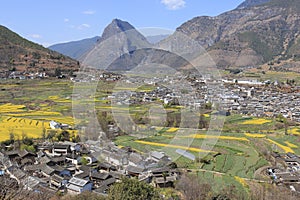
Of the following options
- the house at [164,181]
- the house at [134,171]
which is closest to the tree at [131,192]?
the house at [164,181]

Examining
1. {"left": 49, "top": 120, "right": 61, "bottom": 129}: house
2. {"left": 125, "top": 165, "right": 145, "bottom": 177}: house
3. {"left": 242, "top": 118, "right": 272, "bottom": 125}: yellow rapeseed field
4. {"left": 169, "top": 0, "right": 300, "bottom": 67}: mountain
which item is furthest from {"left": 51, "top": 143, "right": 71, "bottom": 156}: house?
{"left": 169, "top": 0, "right": 300, "bottom": 67}: mountain

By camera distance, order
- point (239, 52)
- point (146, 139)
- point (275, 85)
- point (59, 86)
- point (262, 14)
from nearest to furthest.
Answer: point (146, 139), point (59, 86), point (275, 85), point (239, 52), point (262, 14)

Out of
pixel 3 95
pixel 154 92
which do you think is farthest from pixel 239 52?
pixel 3 95

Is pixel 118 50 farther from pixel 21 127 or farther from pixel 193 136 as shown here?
pixel 193 136

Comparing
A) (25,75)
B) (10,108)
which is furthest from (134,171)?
(25,75)

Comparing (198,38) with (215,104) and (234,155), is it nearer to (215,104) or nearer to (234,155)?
(215,104)

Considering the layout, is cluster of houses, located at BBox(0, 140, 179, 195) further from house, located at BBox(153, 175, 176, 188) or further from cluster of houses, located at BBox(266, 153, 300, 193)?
cluster of houses, located at BBox(266, 153, 300, 193)

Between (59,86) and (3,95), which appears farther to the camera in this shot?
(59,86)

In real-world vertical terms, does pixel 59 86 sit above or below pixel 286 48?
below
